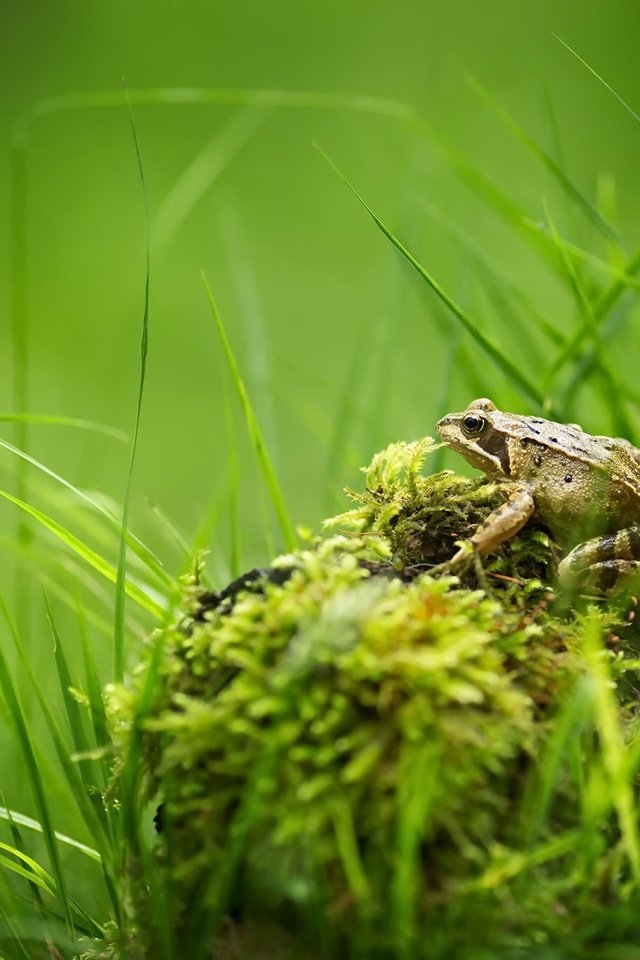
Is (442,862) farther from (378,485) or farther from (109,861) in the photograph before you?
(378,485)

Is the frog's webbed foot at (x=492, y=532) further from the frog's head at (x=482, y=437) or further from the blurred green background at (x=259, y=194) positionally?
the blurred green background at (x=259, y=194)

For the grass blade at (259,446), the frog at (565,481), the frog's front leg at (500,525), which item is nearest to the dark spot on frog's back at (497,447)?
the frog at (565,481)

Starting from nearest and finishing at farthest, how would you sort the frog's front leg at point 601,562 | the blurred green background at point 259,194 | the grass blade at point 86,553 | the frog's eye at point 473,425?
the grass blade at point 86,553, the frog's front leg at point 601,562, the frog's eye at point 473,425, the blurred green background at point 259,194

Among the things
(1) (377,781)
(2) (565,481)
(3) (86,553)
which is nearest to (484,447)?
(2) (565,481)

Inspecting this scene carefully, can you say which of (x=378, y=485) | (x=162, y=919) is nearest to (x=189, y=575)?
(x=378, y=485)

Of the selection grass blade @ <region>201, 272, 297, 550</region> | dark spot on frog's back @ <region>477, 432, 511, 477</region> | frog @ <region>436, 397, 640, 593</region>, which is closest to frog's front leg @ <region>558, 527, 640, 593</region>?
frog @ <region>436, 397, 640, 593</region>

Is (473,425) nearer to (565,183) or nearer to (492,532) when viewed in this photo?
(492,532)

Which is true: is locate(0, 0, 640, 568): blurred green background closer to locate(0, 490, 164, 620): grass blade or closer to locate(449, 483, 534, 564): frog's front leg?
locate(449, 483, 534, 564): frog's front leg

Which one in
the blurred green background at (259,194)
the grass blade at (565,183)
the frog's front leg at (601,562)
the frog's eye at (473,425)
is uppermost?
the blurred green background at (259,194)
